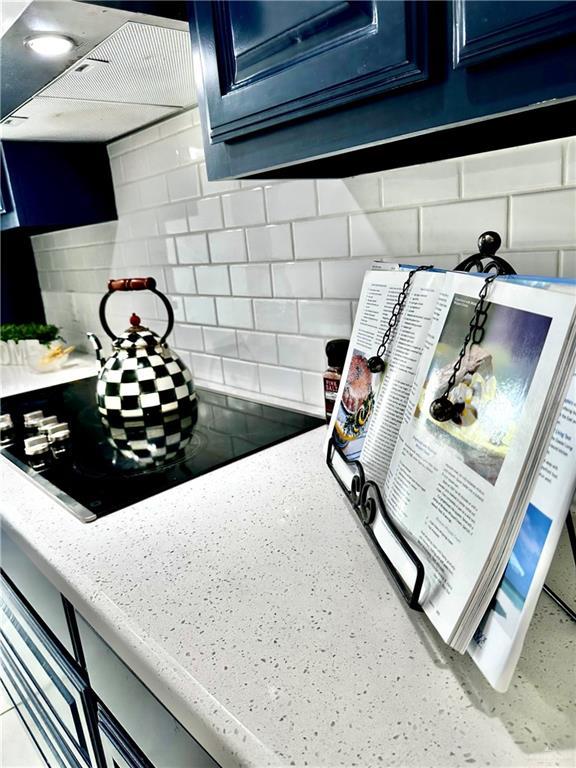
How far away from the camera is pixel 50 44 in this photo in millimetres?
860

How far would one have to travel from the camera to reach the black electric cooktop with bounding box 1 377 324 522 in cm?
96

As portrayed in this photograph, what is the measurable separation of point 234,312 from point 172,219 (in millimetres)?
369

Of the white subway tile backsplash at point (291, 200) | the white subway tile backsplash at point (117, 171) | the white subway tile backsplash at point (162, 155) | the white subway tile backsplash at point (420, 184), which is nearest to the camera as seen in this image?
the white subway tile backsplash at point (420, 184)

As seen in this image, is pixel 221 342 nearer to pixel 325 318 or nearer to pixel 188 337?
pixel 188 337

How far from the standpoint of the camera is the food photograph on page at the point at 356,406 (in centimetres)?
82

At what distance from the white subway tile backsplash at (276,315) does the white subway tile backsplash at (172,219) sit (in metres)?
0.37

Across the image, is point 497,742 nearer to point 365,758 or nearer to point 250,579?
point 365,758

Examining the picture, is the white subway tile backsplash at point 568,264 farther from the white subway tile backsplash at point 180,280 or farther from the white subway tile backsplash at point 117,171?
the white subway tile backsplash at point 117,171

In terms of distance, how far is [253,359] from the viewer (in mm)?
1521

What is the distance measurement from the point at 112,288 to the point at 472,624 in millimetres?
1167

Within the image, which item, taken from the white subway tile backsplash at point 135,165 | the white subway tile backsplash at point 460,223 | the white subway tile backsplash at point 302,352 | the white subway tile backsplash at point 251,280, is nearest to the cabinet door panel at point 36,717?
the white subway tile backsplash at point 302,352

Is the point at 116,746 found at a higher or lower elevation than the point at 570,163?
lower

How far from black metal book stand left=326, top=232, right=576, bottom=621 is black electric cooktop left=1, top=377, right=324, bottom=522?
0.29m

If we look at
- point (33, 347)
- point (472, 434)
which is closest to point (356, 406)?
point (472, 434)
